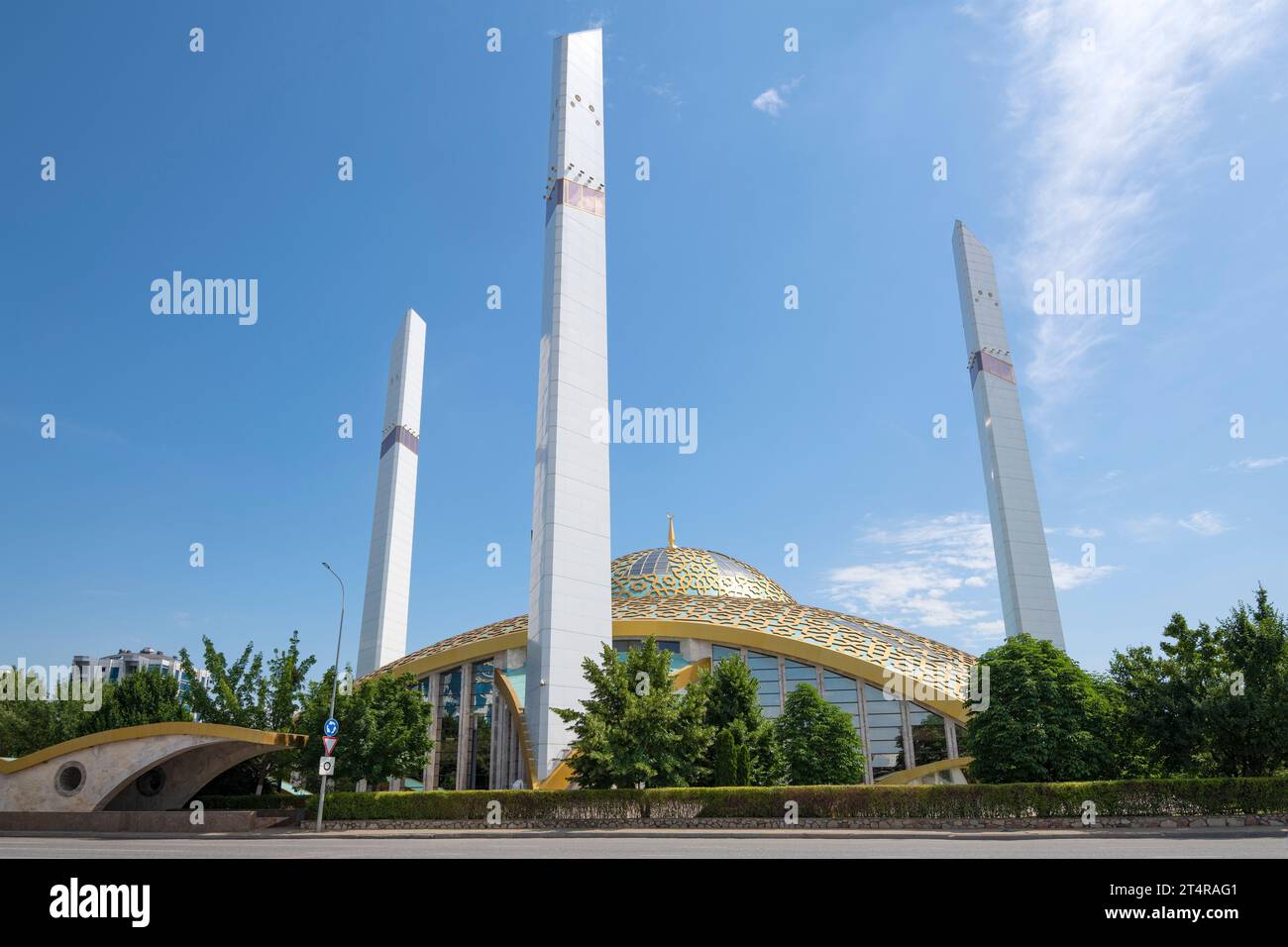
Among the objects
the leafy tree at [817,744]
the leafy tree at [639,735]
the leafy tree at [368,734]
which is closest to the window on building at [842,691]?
the leafy tree at [817,744]

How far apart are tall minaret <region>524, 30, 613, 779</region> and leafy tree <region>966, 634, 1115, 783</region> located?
536 inches

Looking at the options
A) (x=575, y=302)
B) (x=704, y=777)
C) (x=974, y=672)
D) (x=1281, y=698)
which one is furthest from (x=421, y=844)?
(x=575, y=302)

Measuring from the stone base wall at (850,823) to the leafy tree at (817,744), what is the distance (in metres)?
6.48

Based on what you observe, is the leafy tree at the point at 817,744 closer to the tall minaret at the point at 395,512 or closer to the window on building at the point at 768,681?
the window on building at the point at 768,681

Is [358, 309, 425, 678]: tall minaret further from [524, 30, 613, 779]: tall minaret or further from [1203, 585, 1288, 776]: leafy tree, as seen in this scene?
[1203, 585, 1288, 776]: leafy tree

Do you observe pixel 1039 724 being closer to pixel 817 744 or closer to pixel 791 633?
pixel 817 744

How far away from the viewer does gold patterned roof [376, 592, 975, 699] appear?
40125mm

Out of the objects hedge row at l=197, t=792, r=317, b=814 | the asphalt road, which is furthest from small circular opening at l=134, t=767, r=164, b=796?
the asphalt road

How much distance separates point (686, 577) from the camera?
54.0m

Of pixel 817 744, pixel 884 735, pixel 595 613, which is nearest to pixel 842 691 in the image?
pixel 884 735
